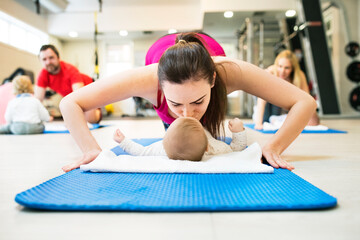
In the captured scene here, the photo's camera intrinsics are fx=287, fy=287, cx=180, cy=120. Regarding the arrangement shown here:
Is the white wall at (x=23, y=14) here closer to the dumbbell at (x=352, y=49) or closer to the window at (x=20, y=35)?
the window at (x=20, y=35)

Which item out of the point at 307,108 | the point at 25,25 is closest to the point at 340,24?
the point at 307,108

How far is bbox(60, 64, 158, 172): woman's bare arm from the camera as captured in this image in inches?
50.8

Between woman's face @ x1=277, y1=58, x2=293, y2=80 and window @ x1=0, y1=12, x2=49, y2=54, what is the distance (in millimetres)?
5660

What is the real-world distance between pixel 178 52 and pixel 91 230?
76 cm

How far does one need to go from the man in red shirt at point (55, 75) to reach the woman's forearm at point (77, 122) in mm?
2316

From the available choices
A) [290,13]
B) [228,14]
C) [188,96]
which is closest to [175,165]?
[188,96]

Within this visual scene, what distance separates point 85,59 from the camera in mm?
8930

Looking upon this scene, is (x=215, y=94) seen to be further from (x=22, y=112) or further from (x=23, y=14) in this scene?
(x=23, y=14)

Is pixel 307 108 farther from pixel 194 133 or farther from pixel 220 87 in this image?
pixel 194 133

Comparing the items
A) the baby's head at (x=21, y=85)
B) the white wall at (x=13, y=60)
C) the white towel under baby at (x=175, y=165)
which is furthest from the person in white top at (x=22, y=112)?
the white wall at (x=13, y=60)

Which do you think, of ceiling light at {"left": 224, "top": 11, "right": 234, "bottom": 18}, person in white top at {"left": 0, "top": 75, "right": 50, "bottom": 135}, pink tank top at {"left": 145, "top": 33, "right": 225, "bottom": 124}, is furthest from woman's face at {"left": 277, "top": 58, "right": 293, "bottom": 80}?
ceiling light at {"left": 224, "top": 11, "right": 234, "bottom": 18}

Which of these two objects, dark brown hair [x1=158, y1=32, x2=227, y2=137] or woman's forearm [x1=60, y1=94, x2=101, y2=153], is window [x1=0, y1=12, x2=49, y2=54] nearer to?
woman's forearm [x1=60, y1=94, x2=101, y2=153]

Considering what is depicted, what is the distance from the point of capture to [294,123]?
1.31m

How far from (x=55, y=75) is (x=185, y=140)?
3.09m
